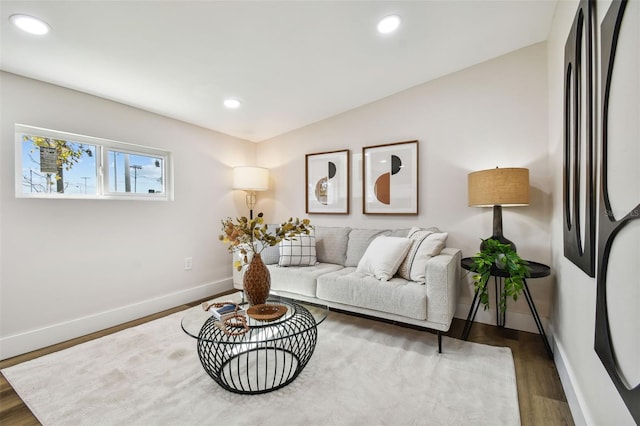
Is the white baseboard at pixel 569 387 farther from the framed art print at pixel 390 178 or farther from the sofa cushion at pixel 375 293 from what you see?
the framed art print at pixel 390 178

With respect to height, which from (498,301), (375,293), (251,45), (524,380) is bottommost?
(524,380)

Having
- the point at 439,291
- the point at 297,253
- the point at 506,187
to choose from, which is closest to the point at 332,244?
the point at 297,253

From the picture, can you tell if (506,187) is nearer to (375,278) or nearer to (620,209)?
(375,278)

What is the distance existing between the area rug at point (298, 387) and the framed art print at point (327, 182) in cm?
169

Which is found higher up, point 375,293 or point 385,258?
point 385,258

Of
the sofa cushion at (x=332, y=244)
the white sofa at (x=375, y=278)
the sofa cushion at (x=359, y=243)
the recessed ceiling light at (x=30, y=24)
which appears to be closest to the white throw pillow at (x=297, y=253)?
the white sofa at (x=375, y=278)

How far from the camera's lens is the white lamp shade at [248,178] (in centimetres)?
→ 381

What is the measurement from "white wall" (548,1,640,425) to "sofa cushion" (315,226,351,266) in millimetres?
1848

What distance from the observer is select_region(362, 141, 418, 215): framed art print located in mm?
3105

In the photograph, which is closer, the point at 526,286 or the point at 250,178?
the point at 526,286

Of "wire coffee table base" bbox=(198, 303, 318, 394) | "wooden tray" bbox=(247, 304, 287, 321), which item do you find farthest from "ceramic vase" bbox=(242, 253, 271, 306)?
"wire coffee table base" bbox=(198, 303, 318, 394)

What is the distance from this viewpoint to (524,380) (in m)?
1.85

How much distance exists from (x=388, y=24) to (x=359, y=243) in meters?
1.96

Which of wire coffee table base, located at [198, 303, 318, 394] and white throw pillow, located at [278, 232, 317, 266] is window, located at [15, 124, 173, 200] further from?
wire coffee table base, located at [198, 303, 318, 394]
